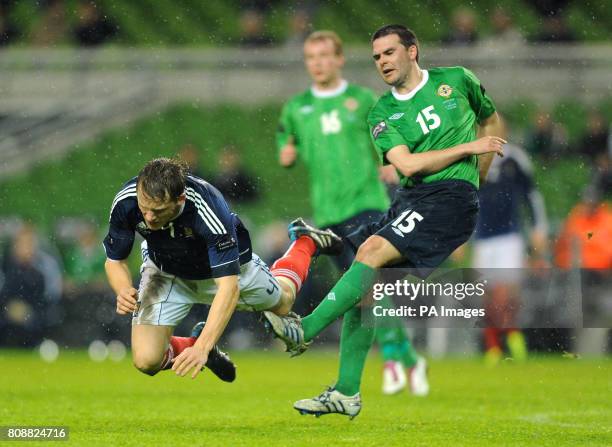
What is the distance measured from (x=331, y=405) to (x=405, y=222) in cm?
113

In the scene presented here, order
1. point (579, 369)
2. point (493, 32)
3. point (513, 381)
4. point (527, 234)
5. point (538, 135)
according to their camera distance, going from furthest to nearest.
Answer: point (493, 32) → point (538, 135) → point (527, 234) → point (579, 369) → point (513, 381)

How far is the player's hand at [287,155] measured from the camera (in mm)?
9156

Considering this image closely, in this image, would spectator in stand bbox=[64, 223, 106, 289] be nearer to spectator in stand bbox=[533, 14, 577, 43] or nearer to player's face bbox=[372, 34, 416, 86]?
spectator in stand bbox=[533, 14, 577, 43]

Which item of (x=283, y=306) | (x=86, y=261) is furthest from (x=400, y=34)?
(x=86, y=261)

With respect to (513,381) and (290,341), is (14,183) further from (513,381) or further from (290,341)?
(290,341)

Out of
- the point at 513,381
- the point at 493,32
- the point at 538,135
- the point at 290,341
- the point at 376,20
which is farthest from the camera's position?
the point at 376,20

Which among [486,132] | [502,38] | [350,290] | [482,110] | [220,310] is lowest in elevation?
[220,310]

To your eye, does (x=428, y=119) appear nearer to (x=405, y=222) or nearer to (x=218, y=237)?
(x=405, y=222)

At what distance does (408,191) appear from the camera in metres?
7.34

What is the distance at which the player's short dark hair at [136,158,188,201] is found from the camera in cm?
602

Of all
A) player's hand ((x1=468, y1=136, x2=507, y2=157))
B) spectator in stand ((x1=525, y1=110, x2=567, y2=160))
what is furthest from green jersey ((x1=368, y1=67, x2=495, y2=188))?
spectator in stand ((x1=525, y1=110, x2=567, y2=160))

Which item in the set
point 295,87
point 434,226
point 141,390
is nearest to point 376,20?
point 295,87

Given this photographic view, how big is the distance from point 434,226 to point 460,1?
13828 mm

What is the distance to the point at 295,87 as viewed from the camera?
17516 millimetres
